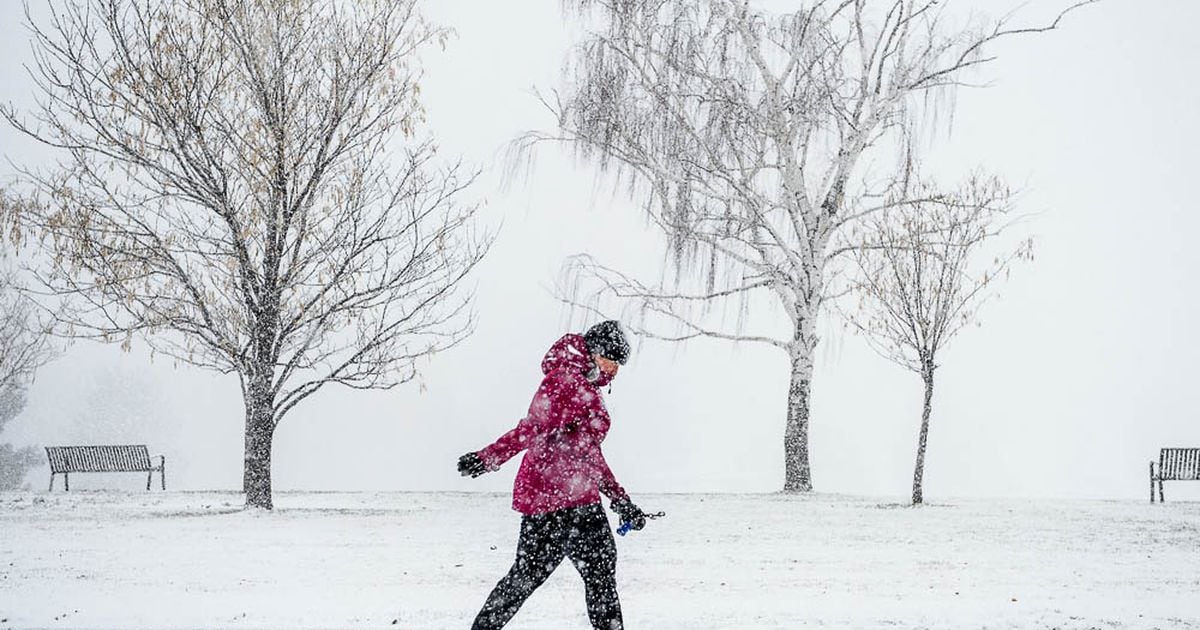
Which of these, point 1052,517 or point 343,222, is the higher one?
point 343,222

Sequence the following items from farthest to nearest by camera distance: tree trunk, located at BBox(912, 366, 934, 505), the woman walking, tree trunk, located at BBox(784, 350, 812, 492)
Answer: tree trunk, located at BBox(784, 350, 812, 492)
tree trunk, located at BBox(912, 366, 934, 505)
the woman walking

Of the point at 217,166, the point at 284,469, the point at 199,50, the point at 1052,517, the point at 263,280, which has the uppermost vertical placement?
the point at 199,50

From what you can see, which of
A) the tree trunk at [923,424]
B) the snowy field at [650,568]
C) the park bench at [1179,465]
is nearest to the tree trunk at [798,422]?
the tree trunk at [923,424]

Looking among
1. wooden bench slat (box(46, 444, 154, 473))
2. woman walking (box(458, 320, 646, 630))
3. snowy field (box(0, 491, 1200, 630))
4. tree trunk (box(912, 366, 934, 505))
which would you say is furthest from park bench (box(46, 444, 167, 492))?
woman walking (box(458, 320, 646, 630))

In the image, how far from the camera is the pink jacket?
512cm

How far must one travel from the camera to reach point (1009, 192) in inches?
731

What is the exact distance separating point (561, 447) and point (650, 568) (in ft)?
17.9

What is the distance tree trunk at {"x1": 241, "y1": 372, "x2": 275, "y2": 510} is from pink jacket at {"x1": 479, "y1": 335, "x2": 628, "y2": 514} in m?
12.2

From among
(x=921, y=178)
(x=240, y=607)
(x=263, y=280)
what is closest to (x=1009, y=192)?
(x=921, y=178)

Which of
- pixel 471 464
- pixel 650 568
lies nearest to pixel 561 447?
pixel 471 464

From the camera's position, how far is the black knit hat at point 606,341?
5348 millimetres

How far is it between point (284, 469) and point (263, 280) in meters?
48.4

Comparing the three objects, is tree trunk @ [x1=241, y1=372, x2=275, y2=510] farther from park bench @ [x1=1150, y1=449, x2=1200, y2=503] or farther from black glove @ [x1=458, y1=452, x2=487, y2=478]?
park bench @ [x1=1150, y1=449, x2=1200, y2=503]

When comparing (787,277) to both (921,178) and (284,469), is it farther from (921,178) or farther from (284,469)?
(284,469)
